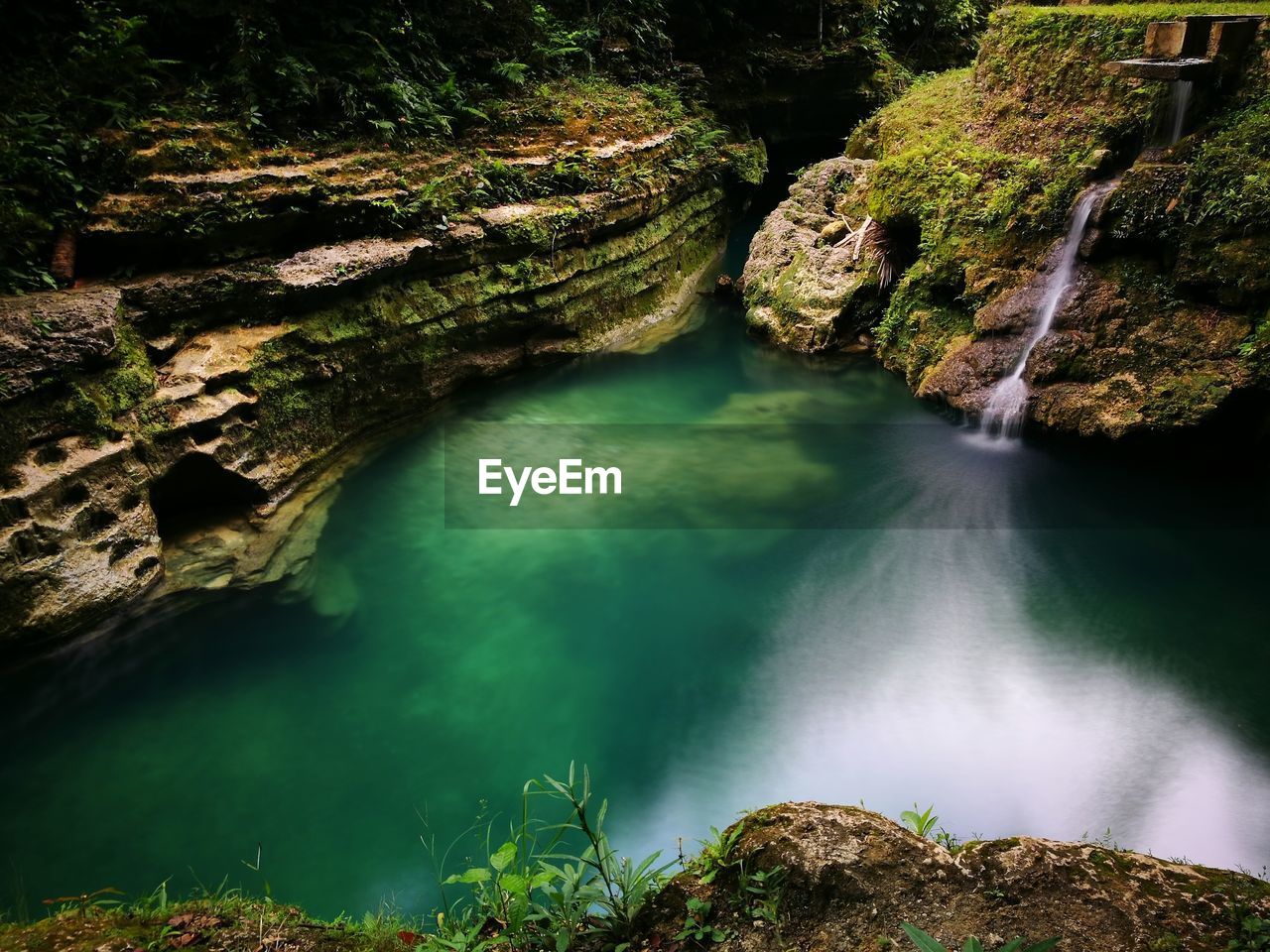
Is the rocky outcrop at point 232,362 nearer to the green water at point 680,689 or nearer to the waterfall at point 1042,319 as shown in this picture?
the green water at point 680,689

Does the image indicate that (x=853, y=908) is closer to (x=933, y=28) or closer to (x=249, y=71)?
(x=249, y=71)

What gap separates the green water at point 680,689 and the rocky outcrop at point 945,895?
78.3 inches

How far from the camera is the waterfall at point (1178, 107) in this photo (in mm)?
7125

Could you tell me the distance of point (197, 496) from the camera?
255 inches

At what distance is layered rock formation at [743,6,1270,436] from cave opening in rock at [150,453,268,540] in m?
6.95

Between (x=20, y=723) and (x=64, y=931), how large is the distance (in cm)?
341

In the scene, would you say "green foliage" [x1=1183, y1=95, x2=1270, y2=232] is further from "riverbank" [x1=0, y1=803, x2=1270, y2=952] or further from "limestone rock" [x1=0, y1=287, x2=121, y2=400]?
"limestone rock" [x1=0, y1=287, x2=121, y2=400]

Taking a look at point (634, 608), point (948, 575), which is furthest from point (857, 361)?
point (634, 608)

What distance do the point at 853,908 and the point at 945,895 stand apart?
29cm

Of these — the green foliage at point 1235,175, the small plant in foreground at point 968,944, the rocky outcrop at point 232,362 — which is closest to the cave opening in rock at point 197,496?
the rocky outcrop at point 232,362

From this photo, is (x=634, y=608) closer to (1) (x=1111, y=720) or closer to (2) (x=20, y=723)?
(1) (x=1111, y=720)

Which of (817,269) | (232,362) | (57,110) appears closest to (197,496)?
(232,362)

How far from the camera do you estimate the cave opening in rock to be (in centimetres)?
616

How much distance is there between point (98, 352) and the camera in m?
5.47
